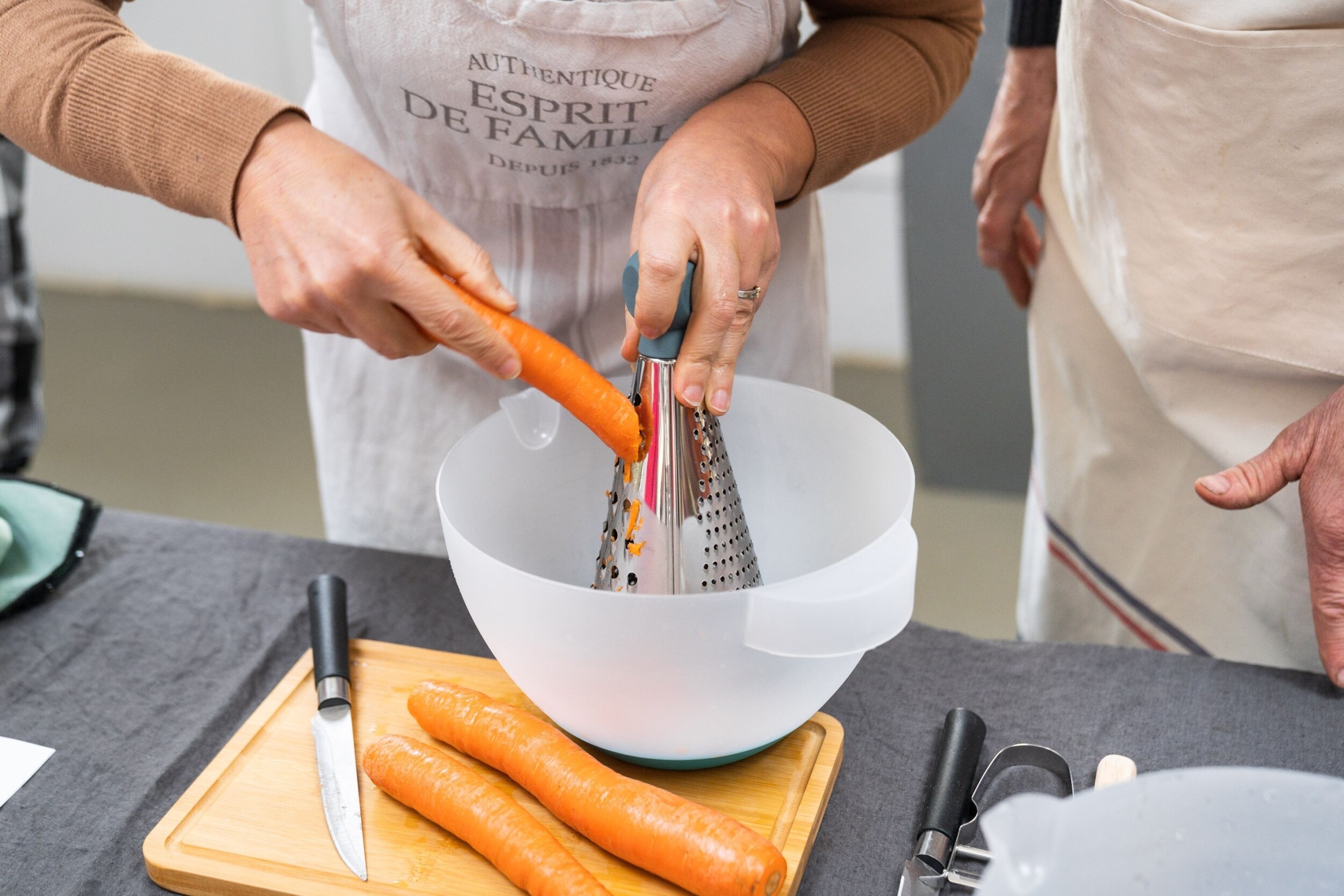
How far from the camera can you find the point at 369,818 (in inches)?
30.2

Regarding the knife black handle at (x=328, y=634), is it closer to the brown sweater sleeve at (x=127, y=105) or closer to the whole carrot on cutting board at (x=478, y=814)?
the whole carrot on cutting board at (x=478, y=814)

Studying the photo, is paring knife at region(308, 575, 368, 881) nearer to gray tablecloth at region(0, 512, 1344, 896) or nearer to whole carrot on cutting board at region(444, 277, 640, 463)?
gray tablecloth at region(0, 512, 1344, 896)

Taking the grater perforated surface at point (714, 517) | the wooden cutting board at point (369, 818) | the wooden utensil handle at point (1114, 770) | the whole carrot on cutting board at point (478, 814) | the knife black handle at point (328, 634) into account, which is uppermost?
the grater perforated surface at point (714, 517)

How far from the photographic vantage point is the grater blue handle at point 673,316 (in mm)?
774

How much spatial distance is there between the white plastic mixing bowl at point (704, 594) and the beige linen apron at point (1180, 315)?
1.18ft

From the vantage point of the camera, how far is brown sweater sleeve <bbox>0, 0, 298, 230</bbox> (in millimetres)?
833

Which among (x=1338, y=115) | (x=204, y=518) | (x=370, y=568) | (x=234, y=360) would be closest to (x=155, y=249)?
(x=234, y=360)

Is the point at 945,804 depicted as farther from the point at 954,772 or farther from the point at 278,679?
the point at 278,679

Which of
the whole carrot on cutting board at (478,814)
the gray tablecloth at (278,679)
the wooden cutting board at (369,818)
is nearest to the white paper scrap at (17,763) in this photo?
the gray tablecloth at (278,679)

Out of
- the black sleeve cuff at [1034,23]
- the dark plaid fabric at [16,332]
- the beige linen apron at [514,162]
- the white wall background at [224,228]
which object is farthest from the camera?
the white wall background at [224,228]

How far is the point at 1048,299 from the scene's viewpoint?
1.27 m

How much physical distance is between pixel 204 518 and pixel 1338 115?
2363 mm

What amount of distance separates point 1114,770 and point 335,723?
1.82ft

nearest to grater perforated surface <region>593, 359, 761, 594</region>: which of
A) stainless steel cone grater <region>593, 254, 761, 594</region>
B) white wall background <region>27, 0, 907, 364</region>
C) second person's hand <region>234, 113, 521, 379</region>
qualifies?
stainless steel cone grater <region>593, 254, 761, 594</region>
